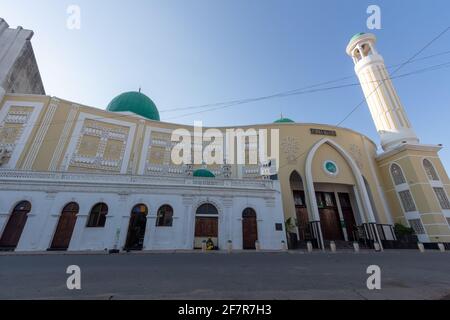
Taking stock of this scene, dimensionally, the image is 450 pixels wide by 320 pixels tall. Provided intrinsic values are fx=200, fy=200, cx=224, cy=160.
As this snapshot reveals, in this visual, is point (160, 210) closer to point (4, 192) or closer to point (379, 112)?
point (4, 192)

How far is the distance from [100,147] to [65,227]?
8.77 m

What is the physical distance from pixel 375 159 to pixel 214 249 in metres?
23.8

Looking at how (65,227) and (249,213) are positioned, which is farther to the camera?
(249,213)

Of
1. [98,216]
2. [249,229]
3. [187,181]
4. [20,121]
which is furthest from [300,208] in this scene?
[20,121]

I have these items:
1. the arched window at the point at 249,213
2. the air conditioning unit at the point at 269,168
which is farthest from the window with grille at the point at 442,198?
the arched window at the point at 249,213

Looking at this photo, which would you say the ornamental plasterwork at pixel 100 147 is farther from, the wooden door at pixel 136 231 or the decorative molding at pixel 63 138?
the wooden door at pixel 136 231

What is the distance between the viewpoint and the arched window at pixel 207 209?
51.4 feet

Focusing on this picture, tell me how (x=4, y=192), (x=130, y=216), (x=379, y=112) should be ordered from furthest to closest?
(x=379, y=112), (x=130, y=216), (x=4, y=192)

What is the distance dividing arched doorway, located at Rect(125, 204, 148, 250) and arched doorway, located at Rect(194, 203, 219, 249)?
3.82m

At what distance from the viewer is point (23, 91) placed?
22.9 metres

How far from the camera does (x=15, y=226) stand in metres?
13.1

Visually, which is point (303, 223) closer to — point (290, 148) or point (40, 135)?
point (290, 148)

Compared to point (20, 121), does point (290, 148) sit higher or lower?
lower

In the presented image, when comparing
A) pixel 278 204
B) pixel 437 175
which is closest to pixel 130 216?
pixel 278 204
